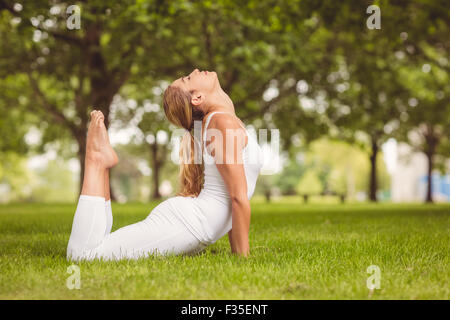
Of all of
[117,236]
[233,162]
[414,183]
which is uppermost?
[233,162]

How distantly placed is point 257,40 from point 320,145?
29331 millimetres

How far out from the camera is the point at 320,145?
1705 inches

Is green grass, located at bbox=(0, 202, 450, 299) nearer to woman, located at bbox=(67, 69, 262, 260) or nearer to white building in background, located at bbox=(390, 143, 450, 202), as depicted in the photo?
woman, located at bbox=(67, 69, 262, 260)

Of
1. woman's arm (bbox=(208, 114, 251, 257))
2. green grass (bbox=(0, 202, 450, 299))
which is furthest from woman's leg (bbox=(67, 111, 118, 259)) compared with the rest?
woman's arm (bbox=(208, 114, 251, 257))

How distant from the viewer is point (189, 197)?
443cm

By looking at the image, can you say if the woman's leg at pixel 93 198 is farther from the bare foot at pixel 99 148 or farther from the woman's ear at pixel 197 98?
the woman's ear at pixel 197 98

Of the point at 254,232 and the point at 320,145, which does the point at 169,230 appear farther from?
the point at 320,145

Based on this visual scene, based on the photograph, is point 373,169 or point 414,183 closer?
point 373,169

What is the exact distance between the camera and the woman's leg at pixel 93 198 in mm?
4129

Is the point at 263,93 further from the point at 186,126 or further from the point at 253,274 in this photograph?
the point at 253,274

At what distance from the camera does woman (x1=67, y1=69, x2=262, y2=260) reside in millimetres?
4152

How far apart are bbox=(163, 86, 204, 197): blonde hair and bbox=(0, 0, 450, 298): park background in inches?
36.5

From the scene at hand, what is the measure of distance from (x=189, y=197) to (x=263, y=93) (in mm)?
A: 17433

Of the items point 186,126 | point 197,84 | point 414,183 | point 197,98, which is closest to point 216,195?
point 186,126
